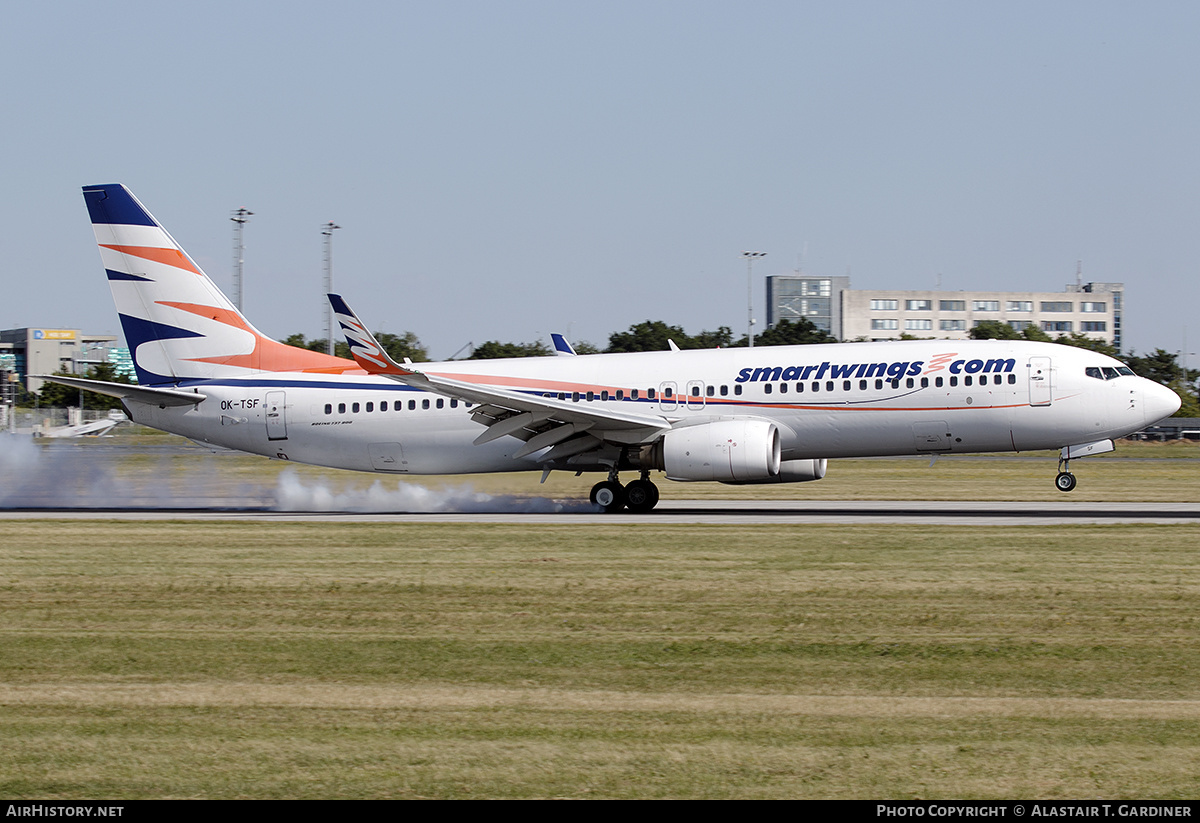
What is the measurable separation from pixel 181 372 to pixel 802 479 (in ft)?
54.3

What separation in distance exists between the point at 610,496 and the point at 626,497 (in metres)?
0.42

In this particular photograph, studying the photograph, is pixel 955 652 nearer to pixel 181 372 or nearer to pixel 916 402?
pixel 916 402

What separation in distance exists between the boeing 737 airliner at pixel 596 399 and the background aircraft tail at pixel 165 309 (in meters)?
0.04

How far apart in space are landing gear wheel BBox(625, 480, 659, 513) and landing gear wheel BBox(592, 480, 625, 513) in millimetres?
175

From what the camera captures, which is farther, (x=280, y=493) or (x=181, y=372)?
(x=280, y=493)

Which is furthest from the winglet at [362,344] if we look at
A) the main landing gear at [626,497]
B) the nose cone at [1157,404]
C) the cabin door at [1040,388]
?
the nose cone at [1157,404]

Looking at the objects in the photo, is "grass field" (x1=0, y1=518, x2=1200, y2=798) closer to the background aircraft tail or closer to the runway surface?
the runway surface

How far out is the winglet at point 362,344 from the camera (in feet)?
82.1

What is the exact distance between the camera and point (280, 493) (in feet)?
107

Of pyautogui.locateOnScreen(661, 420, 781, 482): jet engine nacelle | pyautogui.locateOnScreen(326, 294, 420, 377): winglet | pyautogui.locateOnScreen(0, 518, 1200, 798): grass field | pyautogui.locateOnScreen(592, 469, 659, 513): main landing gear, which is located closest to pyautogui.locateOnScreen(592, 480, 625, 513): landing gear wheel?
pyautogui.locateOnScreen(592, 469, 659, 513): main landing gear

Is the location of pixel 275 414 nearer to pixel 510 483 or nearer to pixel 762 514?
pixel 510 483

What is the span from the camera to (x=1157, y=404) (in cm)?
2561
